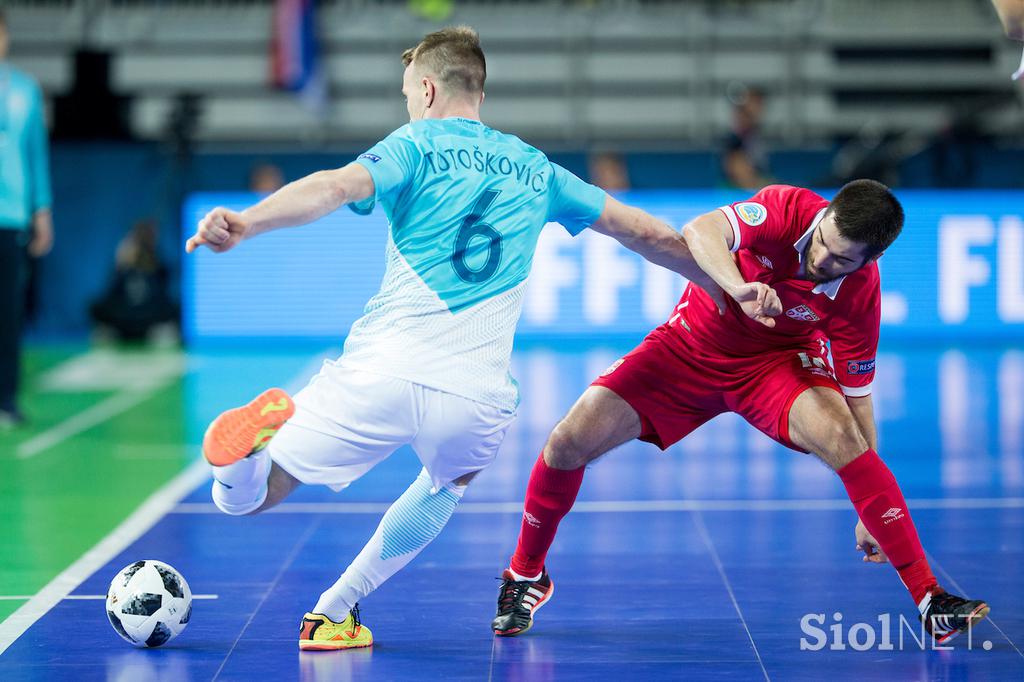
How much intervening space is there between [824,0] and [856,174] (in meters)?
3.84

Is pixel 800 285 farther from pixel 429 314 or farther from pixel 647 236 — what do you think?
pixel 429 314

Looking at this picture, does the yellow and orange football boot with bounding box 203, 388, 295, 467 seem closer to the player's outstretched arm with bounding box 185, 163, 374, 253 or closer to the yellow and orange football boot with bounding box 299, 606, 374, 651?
the player's outstretched arm with bounding box 185, 163, 374, 253

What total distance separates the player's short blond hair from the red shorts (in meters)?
1.37

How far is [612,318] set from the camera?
48.3 ft

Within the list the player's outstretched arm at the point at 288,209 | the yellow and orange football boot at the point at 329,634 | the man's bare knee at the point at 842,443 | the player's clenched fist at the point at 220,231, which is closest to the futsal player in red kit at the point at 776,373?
the man's bare knee at the point at 842,443

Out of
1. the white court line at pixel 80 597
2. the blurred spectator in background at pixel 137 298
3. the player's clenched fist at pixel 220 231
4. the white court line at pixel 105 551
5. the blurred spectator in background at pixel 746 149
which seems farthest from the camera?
the blurred spectator in background at pixel 137 298

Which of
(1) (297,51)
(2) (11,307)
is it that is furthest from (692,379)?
(1) (297,51)

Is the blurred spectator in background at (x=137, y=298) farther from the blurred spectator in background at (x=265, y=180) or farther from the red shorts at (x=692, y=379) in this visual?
the red shorts at (x=692, y=379)

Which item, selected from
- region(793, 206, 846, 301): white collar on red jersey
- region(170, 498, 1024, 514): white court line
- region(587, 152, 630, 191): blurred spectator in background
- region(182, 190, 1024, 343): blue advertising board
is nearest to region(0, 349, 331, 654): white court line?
region(170, 498, 1024, 514): white court line

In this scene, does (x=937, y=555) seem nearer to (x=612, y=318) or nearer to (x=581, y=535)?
(x=581, y=535)

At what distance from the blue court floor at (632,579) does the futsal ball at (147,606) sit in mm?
71

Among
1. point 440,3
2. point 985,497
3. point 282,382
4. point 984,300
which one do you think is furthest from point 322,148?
point 985,497

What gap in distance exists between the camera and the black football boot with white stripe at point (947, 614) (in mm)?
4746

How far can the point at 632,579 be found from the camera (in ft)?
19.0
